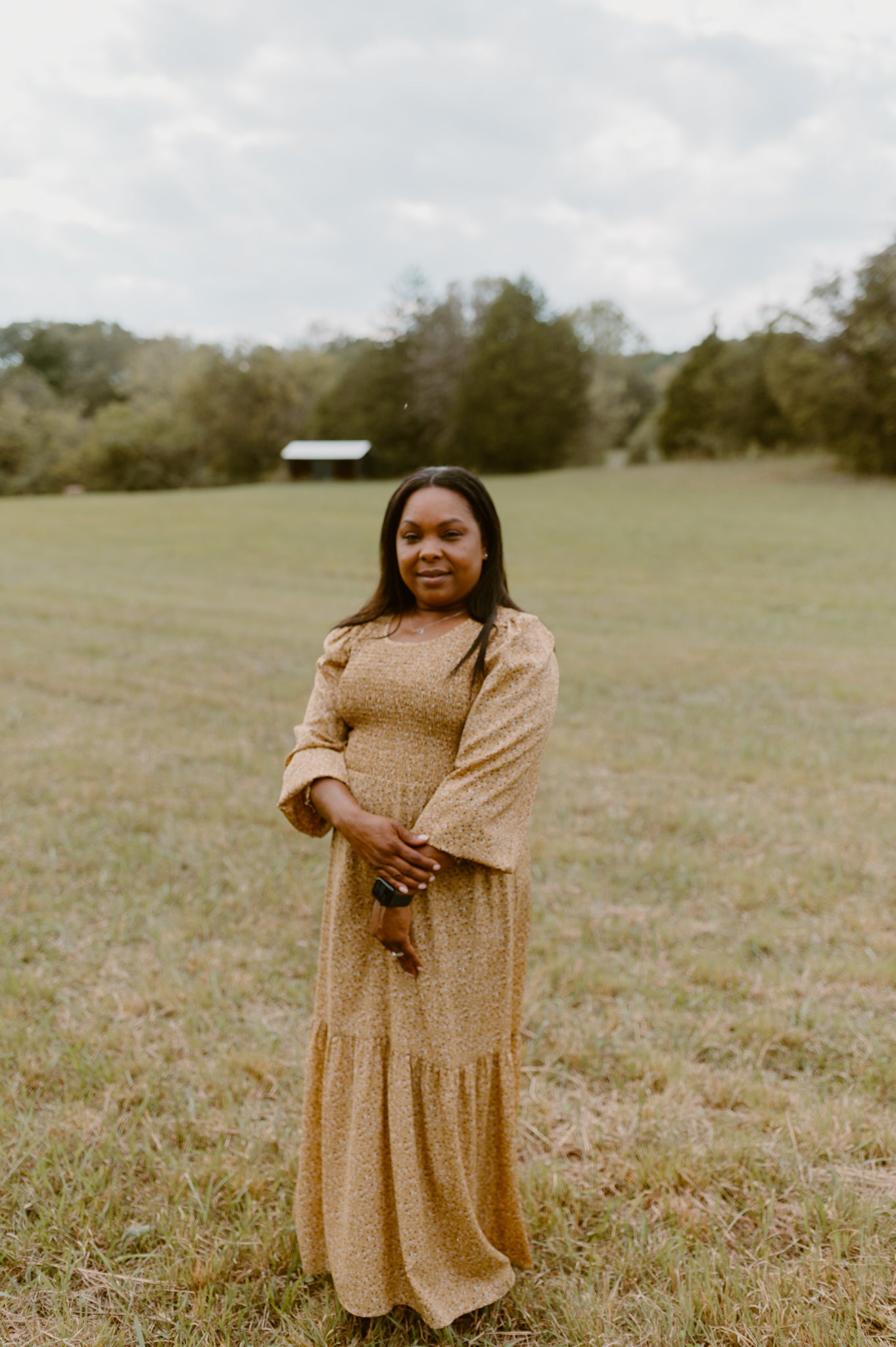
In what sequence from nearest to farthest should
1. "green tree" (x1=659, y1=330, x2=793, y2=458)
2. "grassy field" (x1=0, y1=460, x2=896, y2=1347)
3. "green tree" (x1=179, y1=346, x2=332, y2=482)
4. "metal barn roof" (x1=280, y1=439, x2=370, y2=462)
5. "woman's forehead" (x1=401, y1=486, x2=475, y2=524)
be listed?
"woman's forehead" (x1=401, y1=486, x2=475, y2=524)
"grassy field" (x1=0, y1=460, x2=896, y2=1347)
"green tree" (x1=659, y1=330, x2=793, y2=458)
"metal barn roof" (x1=280, y1=439, x2=370, y2=462)
"green tree" (x1=179, y1=346, x2=332, y2=482)

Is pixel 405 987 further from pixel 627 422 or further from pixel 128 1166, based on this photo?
pixel 627 422

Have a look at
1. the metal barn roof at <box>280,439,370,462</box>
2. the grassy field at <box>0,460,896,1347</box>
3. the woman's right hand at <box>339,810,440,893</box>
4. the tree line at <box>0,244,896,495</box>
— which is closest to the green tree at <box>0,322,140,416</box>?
the tree line at <box>0,244,896,495</box>

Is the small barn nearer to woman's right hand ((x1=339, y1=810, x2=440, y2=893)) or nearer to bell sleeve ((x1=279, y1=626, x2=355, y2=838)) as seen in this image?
bell sleeve ((x1=279, y1=626, x2=355, y2=838))

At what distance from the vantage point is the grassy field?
2369mm

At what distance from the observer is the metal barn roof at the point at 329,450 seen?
51344 mm

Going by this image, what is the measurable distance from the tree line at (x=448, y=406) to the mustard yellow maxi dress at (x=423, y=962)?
42396 mm

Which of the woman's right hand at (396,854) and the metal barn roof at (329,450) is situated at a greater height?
the metal barn roof at (329,450)

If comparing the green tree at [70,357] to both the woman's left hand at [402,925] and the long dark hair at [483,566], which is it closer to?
the long dark hair at [483,566]

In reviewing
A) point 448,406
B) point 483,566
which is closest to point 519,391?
point 448,406

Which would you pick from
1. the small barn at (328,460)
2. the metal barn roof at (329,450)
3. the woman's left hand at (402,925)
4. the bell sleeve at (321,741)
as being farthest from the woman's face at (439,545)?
the metal barn roof at (329,450)

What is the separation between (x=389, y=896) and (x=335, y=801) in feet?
0.82

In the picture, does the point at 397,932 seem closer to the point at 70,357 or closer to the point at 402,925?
the point at 402,925

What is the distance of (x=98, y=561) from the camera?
61.9ft

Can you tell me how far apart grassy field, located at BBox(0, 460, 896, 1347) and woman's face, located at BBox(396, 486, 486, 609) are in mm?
1753
